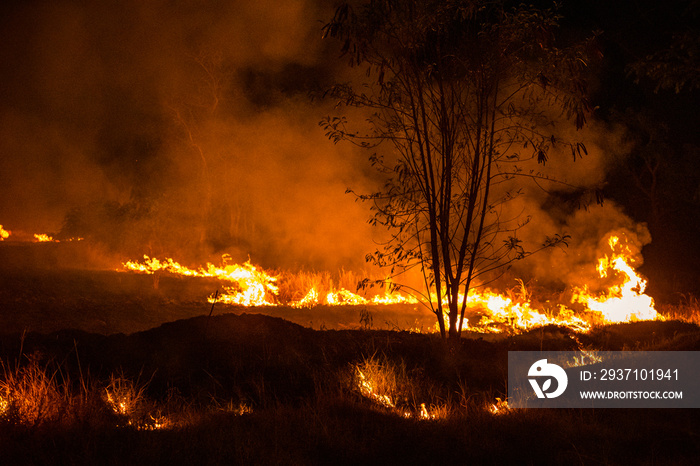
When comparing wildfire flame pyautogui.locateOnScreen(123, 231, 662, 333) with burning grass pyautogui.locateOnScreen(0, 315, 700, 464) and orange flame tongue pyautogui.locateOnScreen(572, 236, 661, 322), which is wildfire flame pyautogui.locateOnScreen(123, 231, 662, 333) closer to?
orange flame tongue pyautogui.locateOnScreen(572, 236, 661, 322)

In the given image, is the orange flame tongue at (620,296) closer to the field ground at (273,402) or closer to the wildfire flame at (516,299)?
the wildfire flame at (516,299)

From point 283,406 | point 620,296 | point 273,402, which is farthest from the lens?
point 620,296

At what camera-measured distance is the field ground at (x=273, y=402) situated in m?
3.68

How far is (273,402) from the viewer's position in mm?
4703

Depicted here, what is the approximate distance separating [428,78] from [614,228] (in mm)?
8984

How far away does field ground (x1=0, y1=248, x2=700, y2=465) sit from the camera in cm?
368

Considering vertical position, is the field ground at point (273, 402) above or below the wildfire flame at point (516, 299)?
below

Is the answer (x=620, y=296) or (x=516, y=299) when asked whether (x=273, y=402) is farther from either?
(x=620, y=296)

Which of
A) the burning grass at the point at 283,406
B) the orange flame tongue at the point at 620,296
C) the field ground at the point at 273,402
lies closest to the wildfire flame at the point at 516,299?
Result: the orange flame tongue at the point at 620,296

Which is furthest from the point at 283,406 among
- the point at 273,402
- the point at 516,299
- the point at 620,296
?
the point at 620,296

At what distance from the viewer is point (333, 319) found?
9711 millimetres

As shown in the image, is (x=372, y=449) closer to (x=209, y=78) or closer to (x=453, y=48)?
(x=453, y=48)

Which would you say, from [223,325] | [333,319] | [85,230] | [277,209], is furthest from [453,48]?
[85,230]

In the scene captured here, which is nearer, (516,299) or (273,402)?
(273,402)
